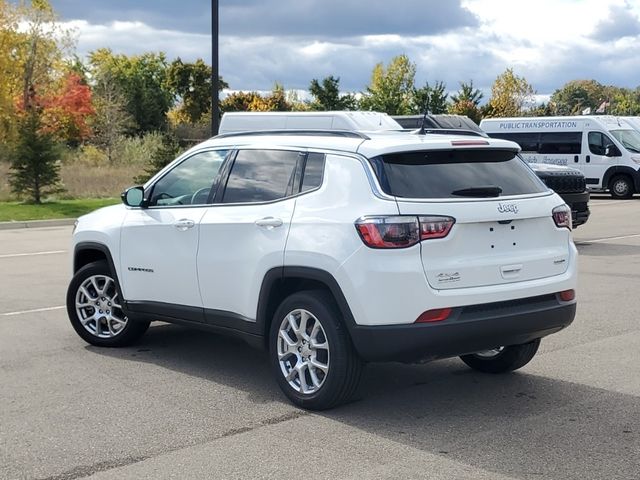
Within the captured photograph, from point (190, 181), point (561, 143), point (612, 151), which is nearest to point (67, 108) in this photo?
point (561, 143)

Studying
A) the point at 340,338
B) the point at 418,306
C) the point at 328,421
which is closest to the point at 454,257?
the point at 418,306

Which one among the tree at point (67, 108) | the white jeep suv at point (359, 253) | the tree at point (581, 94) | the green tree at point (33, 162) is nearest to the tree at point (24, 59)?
the tree at point (67, 108)

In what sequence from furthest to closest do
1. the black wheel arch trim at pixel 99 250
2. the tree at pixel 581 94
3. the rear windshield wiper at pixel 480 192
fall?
1. the tree at pixel 581 94
2. the black wheel arch trim at pixel 99 250
3. the rear windshield wiper at pixel 480 192

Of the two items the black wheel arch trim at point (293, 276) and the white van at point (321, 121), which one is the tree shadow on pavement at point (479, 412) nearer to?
the black wheel arch trim at point (293, 276)

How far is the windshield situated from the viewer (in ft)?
93.8

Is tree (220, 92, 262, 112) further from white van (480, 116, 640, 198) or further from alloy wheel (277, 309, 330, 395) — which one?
alloy wheel (277, 309, 330, 395)

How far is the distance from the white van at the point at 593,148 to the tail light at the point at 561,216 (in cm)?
2270

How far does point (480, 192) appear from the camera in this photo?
546cm

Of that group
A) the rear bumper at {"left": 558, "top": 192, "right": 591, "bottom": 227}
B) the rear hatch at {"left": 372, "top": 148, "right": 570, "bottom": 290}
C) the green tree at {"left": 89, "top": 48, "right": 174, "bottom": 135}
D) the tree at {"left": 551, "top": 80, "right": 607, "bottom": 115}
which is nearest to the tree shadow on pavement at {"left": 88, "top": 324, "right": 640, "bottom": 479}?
the rear hatch at {"left": 372, "top": 148, "right": 570, "bottom": 290}

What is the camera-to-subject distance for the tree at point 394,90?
61.0 m

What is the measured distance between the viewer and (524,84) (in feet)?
243

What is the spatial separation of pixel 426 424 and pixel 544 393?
112cm

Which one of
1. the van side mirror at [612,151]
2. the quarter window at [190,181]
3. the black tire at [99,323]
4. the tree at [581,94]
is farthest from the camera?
the tree at [581,94]

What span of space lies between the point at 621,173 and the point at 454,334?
25.2 metres
